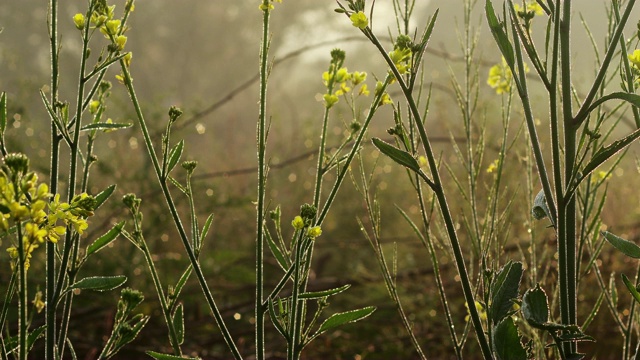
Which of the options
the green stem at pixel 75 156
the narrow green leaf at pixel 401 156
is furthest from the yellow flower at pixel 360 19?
the green stem at pixel 75 156

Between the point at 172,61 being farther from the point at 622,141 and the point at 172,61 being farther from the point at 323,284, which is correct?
the point at 622,141

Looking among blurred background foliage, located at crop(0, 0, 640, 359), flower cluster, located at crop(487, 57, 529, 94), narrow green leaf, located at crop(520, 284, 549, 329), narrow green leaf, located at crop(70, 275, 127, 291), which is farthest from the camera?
blurred background foliage, located at crop(0, 0, 640, 359)

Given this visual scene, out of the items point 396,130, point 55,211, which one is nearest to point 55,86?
point 55,211

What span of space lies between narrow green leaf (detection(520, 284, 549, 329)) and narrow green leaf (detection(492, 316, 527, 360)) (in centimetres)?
2

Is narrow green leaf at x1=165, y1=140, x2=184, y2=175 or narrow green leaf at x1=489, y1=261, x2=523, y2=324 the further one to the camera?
narrow green leaf at x1=165, y1=140, x2=184, y2=175

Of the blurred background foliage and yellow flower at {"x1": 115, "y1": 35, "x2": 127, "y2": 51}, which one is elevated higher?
yellow flower at {"x1": 115, "y1": 35, "x2": 127, "y2": 51}

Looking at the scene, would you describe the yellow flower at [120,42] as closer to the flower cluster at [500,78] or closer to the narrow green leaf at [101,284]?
the narrow green leaf at [101,284]

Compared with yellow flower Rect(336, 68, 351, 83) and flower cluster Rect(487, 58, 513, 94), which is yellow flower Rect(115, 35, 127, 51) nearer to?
yellow flower Rect(336, 68, 351, 83)

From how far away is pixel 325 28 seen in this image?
1819 cm

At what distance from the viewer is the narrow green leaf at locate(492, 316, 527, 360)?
A: 2.20 feet

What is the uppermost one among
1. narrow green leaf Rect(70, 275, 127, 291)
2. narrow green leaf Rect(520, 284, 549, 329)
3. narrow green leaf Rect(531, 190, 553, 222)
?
narrow green leaf Rect(531, 190, 553, 222)

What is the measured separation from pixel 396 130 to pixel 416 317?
220 cm

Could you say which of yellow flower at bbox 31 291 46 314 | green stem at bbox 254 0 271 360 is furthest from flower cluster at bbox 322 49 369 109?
yellow flower at bbox 31 291 46 314

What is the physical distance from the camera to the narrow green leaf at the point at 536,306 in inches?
26.0
